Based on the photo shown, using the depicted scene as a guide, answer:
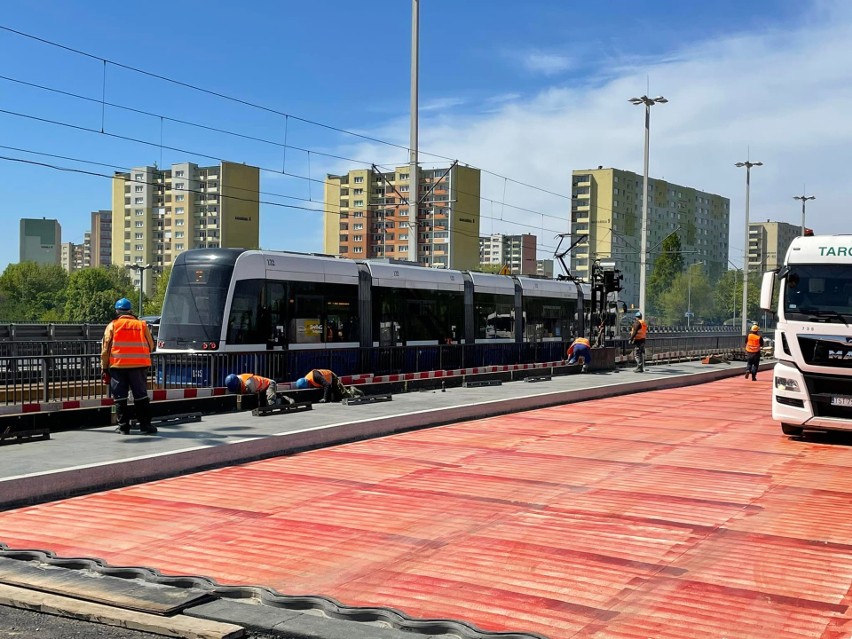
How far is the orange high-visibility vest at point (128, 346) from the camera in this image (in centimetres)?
1199

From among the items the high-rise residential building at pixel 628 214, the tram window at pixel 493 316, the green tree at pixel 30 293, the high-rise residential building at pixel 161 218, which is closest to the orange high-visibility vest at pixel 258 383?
the tram window at pixel 493 316

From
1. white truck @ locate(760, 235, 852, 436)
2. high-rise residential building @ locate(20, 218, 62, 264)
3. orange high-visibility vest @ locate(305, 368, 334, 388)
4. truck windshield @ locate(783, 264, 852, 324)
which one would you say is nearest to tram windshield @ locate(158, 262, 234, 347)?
orange high-visibility vest @ locate(305, 368, 334, 388)

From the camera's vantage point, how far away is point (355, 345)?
2269 cm

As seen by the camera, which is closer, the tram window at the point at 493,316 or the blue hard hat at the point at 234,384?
the blue hard hat at the point at 234,384

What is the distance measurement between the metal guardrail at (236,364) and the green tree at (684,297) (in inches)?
3084

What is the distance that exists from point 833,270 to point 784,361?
1.53 metres

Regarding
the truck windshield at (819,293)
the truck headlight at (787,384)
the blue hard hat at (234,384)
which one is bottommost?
the blue hard hat at (234,384)

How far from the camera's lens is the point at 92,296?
325 feet

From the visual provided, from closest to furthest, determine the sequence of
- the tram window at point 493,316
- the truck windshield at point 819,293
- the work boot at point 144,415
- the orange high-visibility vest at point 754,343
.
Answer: the work boot at point 144,415 < the truck windshield at point 819,293 < the tram window at point 493,316 < the orange high-visibility vest at point 754,343

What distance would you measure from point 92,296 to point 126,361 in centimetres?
9334

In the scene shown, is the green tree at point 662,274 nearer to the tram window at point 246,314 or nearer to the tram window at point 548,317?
Result: the tram window at point 548,317

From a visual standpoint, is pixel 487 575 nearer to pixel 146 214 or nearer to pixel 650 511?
pixel 650 511

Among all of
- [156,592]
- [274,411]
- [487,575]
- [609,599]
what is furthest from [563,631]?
[274,411]

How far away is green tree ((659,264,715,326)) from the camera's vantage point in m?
109
